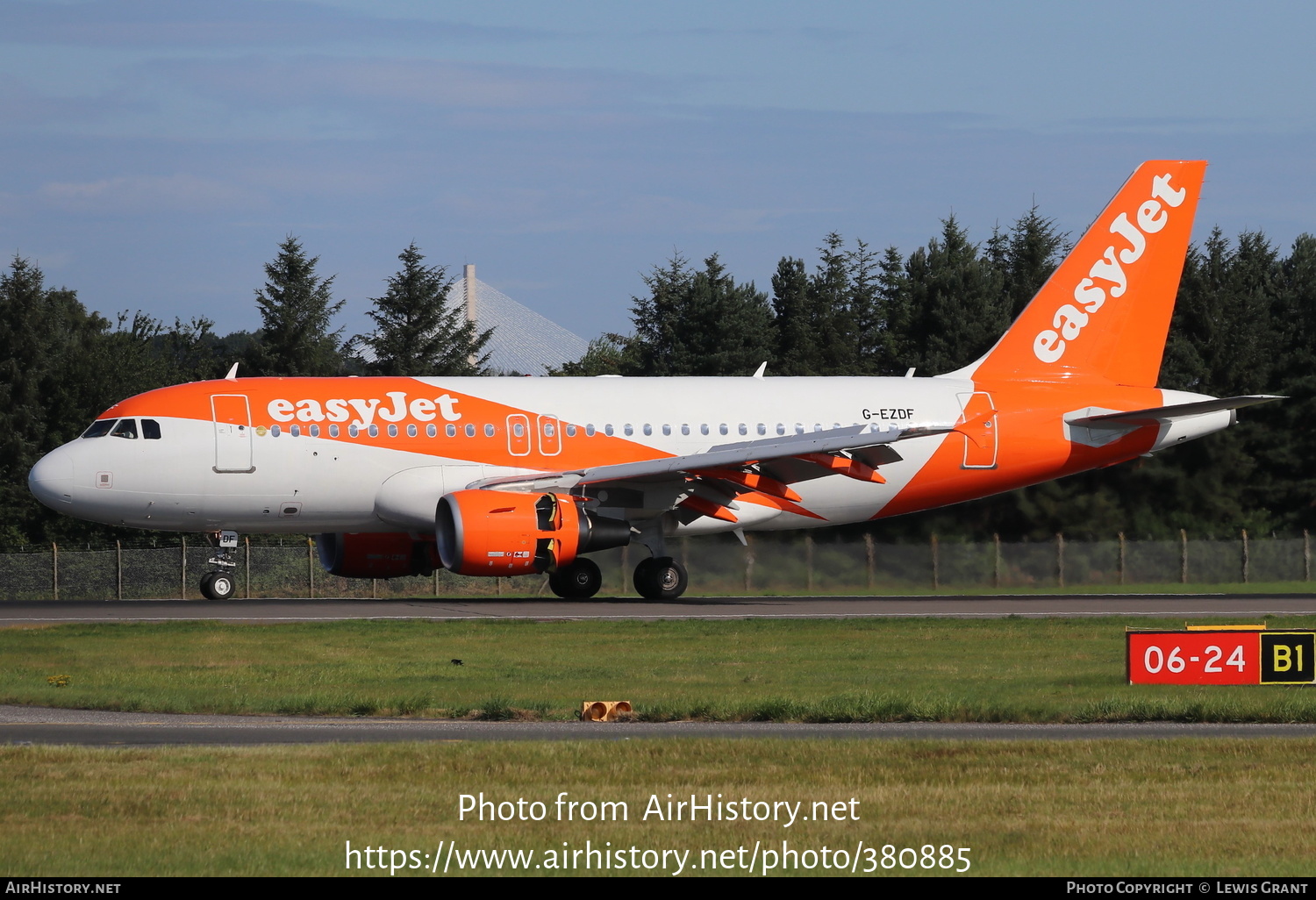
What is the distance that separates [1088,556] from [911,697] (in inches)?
923

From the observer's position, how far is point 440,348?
69375 millimetres

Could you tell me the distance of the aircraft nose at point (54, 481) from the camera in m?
30.6

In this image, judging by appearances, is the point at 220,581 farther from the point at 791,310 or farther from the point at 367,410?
the point at 791,310

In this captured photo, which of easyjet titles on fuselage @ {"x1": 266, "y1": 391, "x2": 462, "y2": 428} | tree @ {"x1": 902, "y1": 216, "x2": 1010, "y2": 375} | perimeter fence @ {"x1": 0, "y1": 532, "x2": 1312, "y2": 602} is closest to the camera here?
easyjet titles on fuselage @ {"x1": 266, "y1": 391, "x2": 462, "y2": 428}

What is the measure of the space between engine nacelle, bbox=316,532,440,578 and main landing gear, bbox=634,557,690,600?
13.9 feet

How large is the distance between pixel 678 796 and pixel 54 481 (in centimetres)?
2233

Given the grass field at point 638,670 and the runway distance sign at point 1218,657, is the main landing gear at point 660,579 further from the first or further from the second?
the runway distance sign at point 1218,657

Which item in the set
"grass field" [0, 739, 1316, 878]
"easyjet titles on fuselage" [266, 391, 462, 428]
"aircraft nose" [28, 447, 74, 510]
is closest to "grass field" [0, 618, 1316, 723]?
"grass field" [0, 739, 1316, 878]

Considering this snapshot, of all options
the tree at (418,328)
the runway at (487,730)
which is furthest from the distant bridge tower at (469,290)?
the runway at (487,730)

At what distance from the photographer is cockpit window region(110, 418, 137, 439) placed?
102 feet

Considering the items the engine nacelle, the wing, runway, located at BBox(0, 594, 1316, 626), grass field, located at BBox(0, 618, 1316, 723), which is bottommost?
grass field, located at BBox(0, 618, 1316, 723)

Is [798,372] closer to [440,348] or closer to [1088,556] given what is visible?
[440,348]

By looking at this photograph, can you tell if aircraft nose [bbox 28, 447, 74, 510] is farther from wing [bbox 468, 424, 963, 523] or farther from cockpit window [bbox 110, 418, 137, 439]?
wing [bbox 468, 424, 963, 523]

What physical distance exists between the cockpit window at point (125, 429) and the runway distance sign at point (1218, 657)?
19.7m
